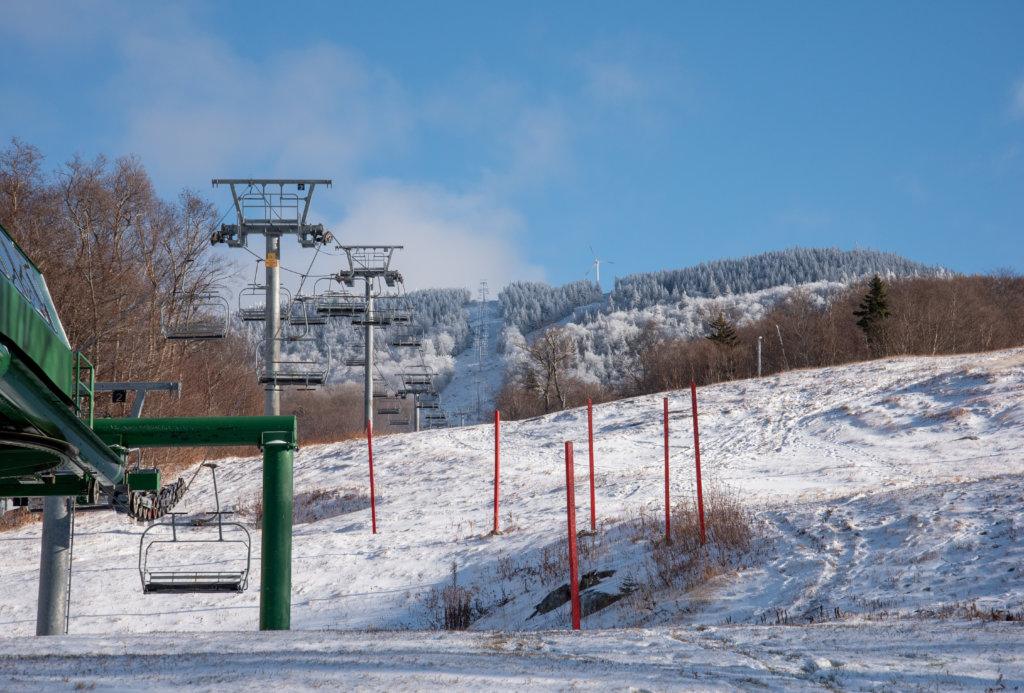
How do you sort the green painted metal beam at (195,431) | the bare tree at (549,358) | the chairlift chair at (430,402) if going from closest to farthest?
the green painted metal beam at (195,431), the chairlift chair at (430,402), the bare tree at (549,358)

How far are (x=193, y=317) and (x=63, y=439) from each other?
38.5 metres

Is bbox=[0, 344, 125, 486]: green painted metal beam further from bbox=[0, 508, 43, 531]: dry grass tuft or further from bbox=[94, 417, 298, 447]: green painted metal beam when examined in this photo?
bbox=[0, 508, 43, 531]: dry grass tuft

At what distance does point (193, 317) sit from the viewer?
137 ft

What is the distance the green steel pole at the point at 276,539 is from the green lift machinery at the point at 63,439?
12mm

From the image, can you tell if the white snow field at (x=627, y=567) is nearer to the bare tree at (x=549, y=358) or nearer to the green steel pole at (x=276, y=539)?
the green steel pole at (x=276, y=539)

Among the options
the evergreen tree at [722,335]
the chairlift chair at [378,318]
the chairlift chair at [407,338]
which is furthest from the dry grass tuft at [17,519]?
the evergreen tree at [722,335]

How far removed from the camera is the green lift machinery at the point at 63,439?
15.1 ft

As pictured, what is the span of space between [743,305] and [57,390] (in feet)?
572

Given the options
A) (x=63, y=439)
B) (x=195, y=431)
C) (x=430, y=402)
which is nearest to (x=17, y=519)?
(x=195, y=431)

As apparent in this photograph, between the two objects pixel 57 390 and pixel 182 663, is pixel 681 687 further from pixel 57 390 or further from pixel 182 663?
pixel 57 390

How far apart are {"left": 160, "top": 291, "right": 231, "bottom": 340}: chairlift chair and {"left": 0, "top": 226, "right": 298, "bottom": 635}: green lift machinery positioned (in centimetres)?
923

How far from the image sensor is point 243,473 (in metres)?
29.3

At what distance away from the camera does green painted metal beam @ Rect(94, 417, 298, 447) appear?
9.30m

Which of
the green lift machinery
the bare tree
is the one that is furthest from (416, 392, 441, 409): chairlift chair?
the green lift machinery
